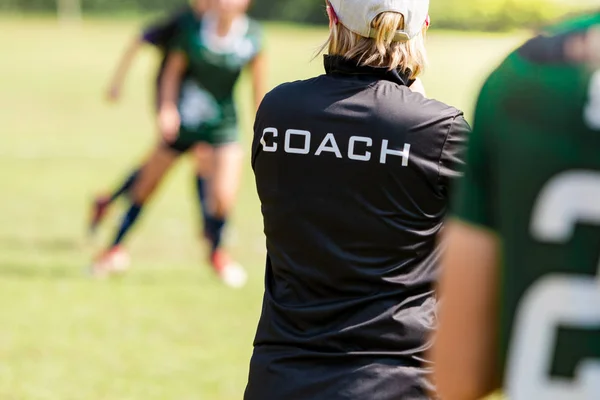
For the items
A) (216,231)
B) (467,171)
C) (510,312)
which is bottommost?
(216,231)

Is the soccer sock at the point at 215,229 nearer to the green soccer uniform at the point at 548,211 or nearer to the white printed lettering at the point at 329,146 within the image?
the white printed lettering at the point at 329,146

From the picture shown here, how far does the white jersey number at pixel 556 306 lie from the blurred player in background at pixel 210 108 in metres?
6.07

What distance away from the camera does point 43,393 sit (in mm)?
5246

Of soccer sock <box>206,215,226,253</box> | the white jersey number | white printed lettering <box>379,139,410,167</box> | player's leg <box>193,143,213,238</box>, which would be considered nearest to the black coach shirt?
white printed lettering <box>379,139,410,167</box>

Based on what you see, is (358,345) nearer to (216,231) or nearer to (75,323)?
(75,323)

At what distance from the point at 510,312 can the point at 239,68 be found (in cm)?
627

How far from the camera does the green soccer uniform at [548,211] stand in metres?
1.41

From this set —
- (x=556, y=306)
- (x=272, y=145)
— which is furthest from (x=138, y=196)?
(x=556, y=306)

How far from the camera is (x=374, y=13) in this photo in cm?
239

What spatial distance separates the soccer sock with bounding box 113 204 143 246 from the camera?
25.2 feet

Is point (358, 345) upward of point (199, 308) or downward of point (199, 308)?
upward

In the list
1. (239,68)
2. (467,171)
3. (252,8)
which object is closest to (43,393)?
(239,68)

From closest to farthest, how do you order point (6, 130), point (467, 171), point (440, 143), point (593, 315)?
point (593, 315) → point (467, 171) → point (440, 143) → point (6, 130)

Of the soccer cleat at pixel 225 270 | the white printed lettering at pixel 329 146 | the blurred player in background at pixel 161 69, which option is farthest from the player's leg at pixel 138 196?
the white printed lettering at pixel 329 146
